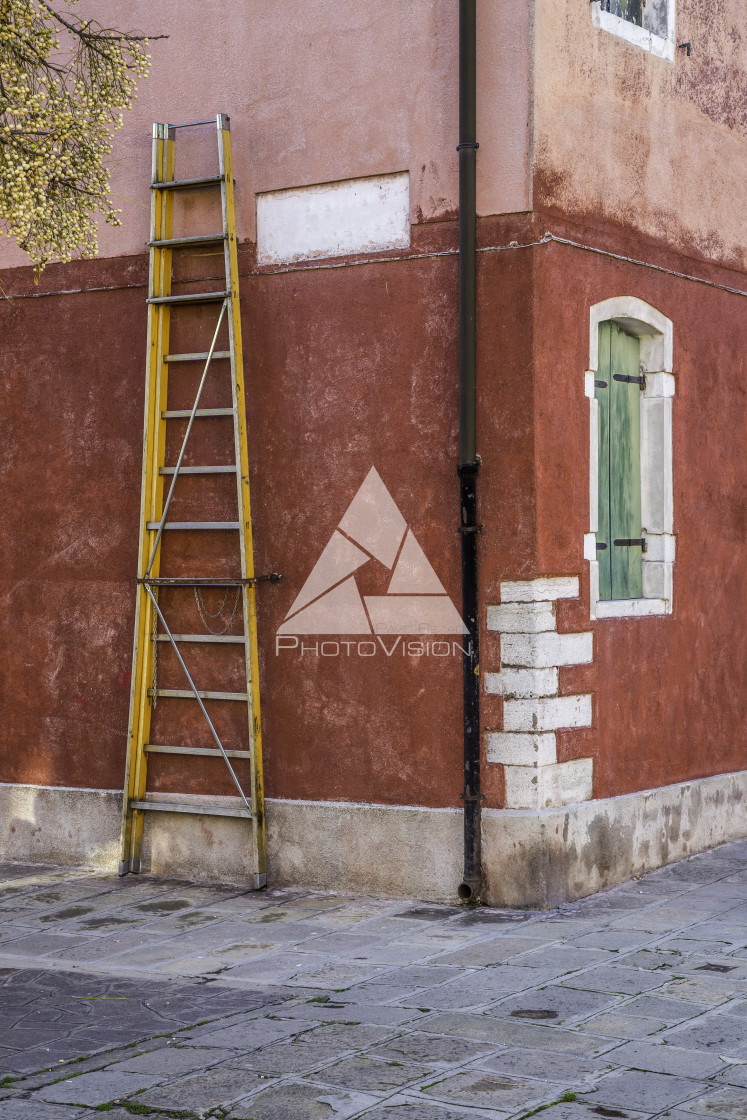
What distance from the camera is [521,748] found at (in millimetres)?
7539

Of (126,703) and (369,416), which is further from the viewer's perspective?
(126,703)

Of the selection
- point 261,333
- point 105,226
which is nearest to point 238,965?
point 261,333

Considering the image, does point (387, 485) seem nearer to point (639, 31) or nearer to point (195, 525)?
point (195, 525)

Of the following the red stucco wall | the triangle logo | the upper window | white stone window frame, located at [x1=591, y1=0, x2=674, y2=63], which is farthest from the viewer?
the upper window

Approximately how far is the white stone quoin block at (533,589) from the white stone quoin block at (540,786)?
0.91 metres

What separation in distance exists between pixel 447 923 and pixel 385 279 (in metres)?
3.58

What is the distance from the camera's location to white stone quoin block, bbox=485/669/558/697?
24.7 ft

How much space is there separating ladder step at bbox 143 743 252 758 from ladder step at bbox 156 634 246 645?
646 mm

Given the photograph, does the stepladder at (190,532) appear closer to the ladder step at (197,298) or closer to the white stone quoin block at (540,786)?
the ladder step at (197,298)

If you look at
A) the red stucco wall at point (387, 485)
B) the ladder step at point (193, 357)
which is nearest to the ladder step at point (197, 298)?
the red stucco wall at point (387, 485)

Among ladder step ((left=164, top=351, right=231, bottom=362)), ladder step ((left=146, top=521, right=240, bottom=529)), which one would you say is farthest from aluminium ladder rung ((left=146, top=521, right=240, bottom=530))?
ladder step ((left=164, top=351, right=231, bottom=362))

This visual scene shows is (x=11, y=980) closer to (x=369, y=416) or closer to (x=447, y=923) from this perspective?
(x=447, y=923)

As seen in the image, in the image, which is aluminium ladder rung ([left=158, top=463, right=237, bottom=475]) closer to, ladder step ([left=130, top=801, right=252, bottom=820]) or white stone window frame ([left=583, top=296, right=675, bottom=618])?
ladder step ([left=130, top=801, right=252, bottom=820])

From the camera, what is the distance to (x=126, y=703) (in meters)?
8.80
